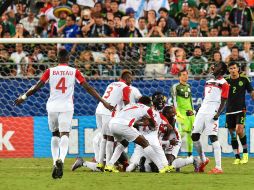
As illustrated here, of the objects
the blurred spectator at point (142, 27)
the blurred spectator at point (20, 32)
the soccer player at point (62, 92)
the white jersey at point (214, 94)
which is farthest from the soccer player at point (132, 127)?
the blurred spectator at point (20, 32)

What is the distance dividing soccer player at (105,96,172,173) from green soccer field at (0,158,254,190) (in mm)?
366

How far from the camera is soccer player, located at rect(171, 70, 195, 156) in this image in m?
20.4

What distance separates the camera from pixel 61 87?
15.3 metres

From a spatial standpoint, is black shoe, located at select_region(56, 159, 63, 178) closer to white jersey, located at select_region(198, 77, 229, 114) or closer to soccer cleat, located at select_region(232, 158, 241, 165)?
white jersey, located at select_region(198, 77, 229, 114)

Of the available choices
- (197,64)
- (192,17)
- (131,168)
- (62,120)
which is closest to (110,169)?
(131,168)

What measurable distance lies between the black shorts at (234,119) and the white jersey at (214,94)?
3.36m

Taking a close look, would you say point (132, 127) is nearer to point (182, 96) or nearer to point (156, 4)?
point (182, 96)

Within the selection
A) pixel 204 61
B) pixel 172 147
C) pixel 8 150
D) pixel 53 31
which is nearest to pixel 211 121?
pixel 172 147

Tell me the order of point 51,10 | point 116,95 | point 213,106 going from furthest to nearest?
point 51,10 < point 116,95 < point 213,106

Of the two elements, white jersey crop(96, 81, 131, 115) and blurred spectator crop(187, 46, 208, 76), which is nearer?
white jersey crop(96, 81, 131, 115)

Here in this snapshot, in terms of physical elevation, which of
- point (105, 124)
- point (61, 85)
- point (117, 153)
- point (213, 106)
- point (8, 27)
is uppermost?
point (8, 27)

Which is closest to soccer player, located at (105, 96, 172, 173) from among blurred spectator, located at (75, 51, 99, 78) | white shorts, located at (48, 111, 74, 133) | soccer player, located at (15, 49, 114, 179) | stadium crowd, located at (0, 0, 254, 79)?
soccer player, located at (15, 49, 114, 179)

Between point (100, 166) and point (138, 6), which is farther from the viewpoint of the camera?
point (138, 6)

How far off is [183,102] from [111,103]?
11.6ft
